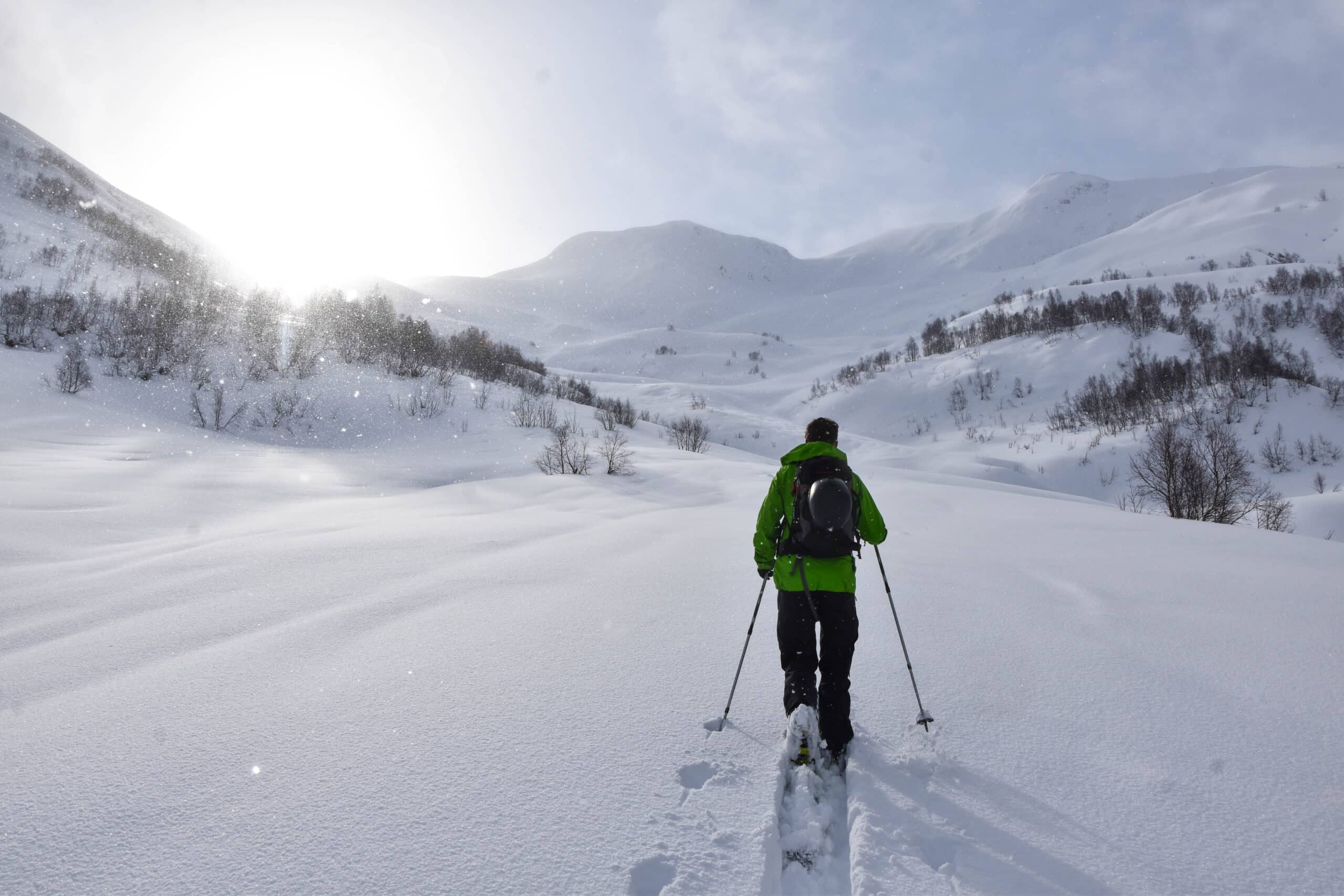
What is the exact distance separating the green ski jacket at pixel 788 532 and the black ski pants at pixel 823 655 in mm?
71

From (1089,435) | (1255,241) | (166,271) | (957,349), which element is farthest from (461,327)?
(1255,241)

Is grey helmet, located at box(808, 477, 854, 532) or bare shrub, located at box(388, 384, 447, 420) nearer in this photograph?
grey helmet, located at box(808, 477, 854, 532)

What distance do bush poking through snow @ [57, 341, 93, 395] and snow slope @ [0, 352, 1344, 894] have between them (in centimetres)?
971

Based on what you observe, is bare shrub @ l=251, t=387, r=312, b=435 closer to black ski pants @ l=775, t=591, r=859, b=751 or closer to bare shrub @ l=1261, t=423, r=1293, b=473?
black ski pants @ l=775, t=591, r=859, b=751

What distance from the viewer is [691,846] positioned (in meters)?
1.98

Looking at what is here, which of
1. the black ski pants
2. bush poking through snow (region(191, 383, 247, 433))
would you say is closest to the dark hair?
the black ski pants

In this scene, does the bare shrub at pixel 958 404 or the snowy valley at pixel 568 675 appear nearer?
the snowy valley at pixel 568 675

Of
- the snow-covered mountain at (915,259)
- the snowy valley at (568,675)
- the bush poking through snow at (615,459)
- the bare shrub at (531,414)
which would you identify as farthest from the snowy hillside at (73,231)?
the snow-covered mountain at (915,259)

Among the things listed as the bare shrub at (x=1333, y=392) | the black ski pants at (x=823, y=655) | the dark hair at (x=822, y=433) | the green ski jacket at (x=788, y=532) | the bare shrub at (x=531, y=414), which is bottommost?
the black ski pants at (x=823, y=655)

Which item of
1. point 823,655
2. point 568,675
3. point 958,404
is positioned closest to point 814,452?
A: point 823,655

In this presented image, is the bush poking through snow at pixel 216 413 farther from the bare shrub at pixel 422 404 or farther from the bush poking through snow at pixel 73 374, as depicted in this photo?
the bare shrub at pixel 422 404

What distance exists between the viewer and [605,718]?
2768mm

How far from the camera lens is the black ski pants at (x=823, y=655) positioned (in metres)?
2.69

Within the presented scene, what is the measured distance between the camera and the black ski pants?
269 centimetres
